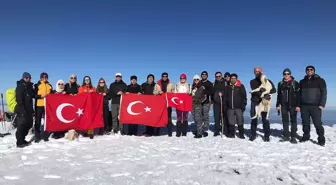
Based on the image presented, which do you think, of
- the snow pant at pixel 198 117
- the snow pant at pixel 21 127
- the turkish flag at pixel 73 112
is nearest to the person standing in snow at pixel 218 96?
the snow pant at pixel 198 117

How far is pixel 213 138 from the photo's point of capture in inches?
440

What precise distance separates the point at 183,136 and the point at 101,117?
3.39 meters

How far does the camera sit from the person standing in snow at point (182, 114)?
1177cm

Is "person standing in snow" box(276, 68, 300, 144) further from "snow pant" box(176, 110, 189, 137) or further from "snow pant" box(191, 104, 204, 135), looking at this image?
"snow pant" box(176, 110, 189, 137)

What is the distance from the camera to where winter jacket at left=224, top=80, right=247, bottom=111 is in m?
11.1

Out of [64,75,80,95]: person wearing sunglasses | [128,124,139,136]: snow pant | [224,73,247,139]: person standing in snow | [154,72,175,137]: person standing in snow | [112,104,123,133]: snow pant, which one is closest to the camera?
[224,73,247,139]: person standing in snow

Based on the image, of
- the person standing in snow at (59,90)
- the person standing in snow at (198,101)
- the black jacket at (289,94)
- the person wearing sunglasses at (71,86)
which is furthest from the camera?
the person standing in snow at (198,101)

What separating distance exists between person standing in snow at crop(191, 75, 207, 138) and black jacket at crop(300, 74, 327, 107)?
3.64 m

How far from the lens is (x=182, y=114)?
1172 centimetres

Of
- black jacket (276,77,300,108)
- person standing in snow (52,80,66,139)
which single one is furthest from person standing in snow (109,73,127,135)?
black jacket (276,77,300,108)

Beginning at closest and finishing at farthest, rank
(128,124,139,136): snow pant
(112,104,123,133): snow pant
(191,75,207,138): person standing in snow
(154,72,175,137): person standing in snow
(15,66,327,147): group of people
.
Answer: (15,66,327,147): group of people
(191,75,207,138): person standing in snow
(112,104,123,133): snow pant
(154,72,175,137): person standing in snow
(128,124,139,136): snow pant

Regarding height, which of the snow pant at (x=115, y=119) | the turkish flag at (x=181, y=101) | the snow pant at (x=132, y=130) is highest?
the turkish flag at (x=181, y=101)

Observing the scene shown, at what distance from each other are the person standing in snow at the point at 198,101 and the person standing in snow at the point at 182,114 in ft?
1.13

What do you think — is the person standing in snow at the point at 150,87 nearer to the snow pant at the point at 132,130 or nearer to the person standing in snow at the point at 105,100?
the snow pant at the point at 132,130
